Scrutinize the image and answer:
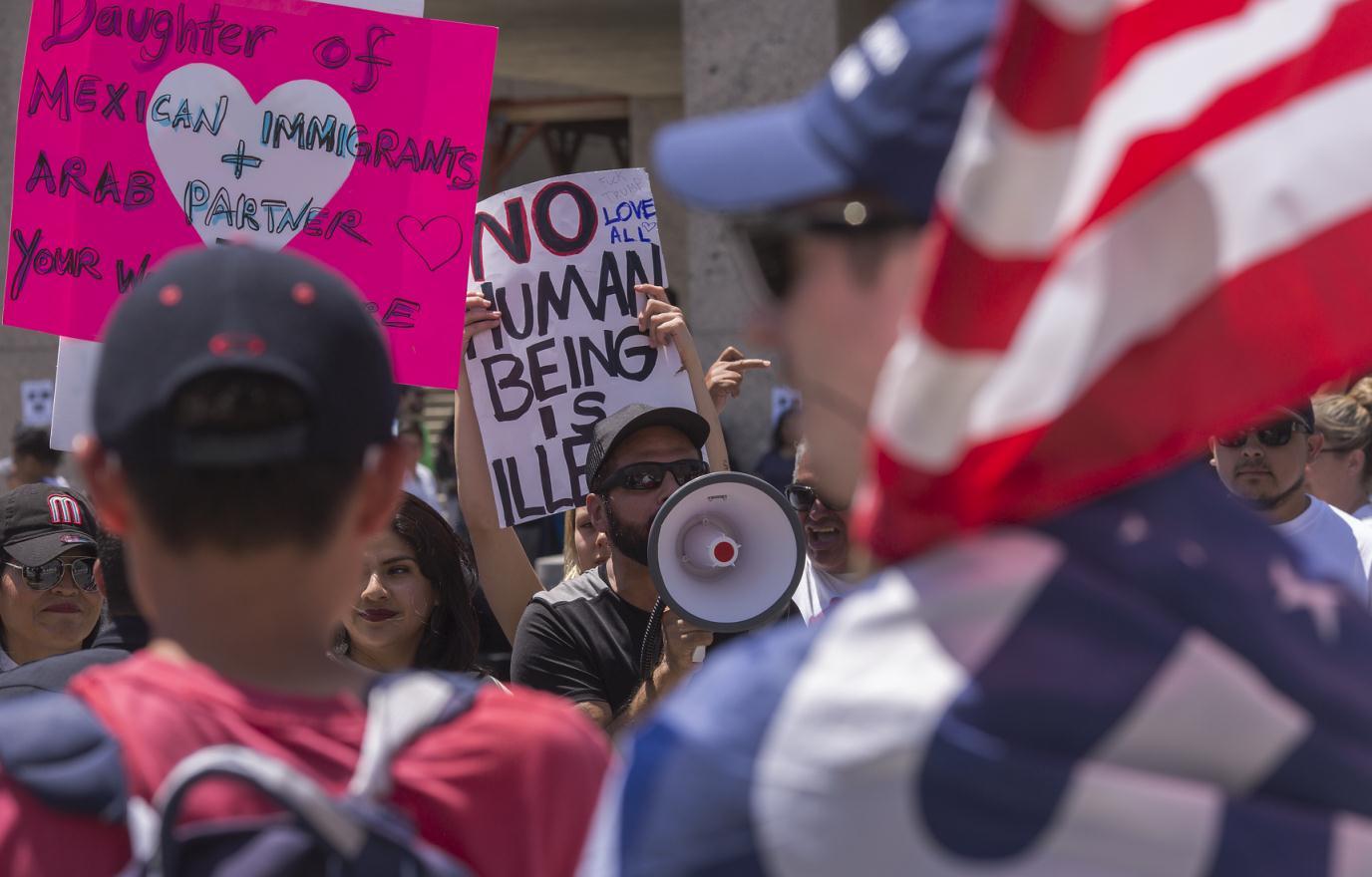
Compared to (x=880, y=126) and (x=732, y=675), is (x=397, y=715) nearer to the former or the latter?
(x=732, y=675)

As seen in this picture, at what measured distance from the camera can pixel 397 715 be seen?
1381 mm

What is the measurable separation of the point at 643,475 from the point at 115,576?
4.14 ft

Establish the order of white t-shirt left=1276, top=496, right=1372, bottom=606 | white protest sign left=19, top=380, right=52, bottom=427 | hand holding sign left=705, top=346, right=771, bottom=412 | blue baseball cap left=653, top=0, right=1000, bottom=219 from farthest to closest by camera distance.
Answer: white protest sign left=19, top=380, right=52, bottom=427 → hand holding sign left=705, top=346, right=771, bottom=412 → white t-shirt left=1276, top=496, right=1372, bottom=606 → blue baseball cap left=653, top=0, right=1000, bottom=219

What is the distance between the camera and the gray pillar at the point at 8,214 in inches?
441

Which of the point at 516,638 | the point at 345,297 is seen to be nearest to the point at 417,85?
the point at 516,638

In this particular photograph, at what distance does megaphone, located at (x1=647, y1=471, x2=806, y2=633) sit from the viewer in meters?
3.61

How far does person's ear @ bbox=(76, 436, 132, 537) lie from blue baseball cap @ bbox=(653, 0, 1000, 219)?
0.52 metres

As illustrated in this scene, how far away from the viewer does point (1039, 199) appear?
115cm

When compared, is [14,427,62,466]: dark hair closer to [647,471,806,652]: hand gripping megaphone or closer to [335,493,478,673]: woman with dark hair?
[335,493,478,673]: woman with dark hair

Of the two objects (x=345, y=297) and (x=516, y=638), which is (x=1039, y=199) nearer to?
(x=345, y=297)

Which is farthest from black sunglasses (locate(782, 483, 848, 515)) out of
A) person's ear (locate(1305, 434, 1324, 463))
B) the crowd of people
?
the crowd of people

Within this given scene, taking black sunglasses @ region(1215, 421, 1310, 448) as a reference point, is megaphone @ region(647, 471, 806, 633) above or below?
below

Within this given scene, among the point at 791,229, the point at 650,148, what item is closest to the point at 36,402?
the point at 650,148

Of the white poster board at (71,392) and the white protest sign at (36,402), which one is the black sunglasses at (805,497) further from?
the white protest sign at (36,402)
